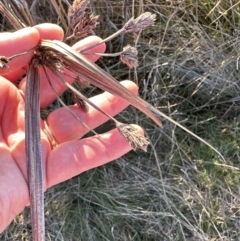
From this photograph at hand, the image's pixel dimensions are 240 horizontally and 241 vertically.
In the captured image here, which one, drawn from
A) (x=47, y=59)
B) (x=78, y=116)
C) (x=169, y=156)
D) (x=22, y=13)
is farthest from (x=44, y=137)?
(x=169, y=156)

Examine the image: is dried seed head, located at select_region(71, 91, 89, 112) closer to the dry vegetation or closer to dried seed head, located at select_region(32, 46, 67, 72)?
dried seed head, located at select_region(32, 46, 67, 72)

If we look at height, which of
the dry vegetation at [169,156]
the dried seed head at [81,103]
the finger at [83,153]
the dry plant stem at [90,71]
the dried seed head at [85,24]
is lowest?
the dry vegetation at [169,156]

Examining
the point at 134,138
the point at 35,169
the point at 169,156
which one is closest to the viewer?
the point at 134,138

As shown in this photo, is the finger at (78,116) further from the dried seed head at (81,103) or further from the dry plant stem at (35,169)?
the dry plant stem at (35,169)

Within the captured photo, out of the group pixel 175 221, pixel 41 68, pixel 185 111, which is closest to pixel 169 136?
pixel 185 111

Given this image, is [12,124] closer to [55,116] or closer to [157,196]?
[55,116]

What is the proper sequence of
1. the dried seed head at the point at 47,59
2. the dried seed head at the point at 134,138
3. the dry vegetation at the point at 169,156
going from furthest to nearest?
the dry vegetation at the point at 169,156, the dried seed head at the point at 47,59, the dried seed head at the point at 134,138

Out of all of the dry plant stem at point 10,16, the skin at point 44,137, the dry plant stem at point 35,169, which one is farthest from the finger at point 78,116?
the dry plant stem at point 10,16

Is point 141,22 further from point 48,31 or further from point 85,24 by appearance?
point 48,31
